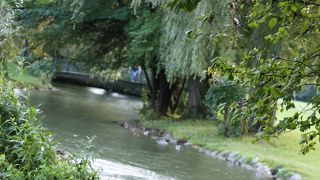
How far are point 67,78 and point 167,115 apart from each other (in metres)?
26.0

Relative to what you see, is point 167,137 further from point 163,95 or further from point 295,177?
point 295,177

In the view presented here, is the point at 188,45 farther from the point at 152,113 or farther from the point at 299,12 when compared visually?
the point at 299,12

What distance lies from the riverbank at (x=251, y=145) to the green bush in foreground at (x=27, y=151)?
676cm

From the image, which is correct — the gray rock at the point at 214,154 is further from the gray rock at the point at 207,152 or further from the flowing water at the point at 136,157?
the flowing water at the point at 136,157

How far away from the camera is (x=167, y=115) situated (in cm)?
2252

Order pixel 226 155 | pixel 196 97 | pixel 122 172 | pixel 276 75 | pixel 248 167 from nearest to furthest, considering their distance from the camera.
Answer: pixel 276 75, pixel 122 172, pixel 248 167, pixel 226 155, pixel 196 97

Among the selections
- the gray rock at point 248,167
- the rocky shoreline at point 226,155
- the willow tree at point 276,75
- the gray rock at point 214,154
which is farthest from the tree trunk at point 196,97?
the willow tree at point 276,75

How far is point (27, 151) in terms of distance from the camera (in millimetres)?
6434

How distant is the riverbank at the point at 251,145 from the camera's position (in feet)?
42.3

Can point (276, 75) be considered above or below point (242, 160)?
above

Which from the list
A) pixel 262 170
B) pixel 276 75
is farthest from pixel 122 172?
pixel 276 75

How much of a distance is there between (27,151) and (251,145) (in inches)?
400

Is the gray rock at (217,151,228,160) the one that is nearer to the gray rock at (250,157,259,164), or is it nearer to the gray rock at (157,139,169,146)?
the gray rock at (250,157,259,164)

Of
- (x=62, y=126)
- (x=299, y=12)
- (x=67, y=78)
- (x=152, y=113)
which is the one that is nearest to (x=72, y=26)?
(x=152, y=113)
